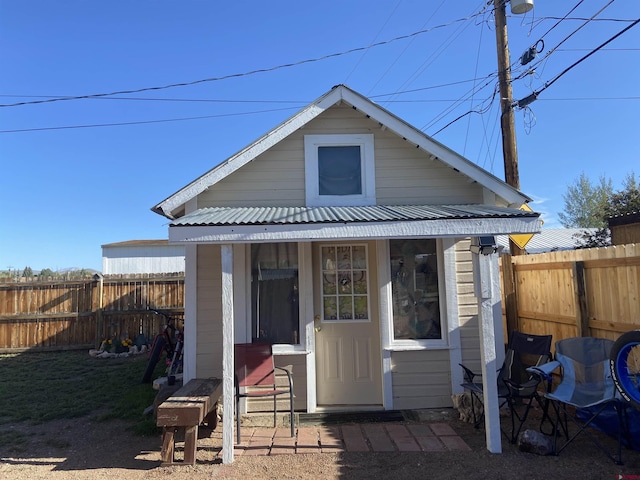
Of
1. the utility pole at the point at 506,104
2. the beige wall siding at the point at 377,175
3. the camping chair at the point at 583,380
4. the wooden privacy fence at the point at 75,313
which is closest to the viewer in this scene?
the camping chair at the point at 583,380

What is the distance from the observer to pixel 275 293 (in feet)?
17.9

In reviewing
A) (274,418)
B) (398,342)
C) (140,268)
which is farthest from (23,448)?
(140,268)

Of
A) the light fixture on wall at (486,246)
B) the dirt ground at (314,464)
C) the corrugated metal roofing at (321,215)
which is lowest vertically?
the dirt ground at (314,464)

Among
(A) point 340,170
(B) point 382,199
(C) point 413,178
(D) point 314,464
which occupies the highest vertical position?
(A) point 340,170

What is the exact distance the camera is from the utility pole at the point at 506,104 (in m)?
7.11

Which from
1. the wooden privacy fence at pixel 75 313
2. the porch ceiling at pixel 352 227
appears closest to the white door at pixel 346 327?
the porch ceiling at pixel 352 227

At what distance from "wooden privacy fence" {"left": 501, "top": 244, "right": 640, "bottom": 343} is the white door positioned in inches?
105

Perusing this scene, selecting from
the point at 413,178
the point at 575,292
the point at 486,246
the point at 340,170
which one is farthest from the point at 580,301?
the point at 340,170

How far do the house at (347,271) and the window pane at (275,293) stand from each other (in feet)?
0.04

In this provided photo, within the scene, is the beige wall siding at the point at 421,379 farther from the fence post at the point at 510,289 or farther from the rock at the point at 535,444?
the fence post at the point at 510,289

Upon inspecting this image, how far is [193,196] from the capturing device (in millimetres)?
5133

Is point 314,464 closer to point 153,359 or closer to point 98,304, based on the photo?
point 153,359

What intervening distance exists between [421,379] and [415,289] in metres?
1.15

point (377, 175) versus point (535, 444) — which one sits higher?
point (377, 175)
